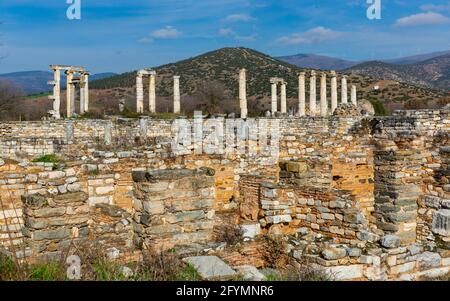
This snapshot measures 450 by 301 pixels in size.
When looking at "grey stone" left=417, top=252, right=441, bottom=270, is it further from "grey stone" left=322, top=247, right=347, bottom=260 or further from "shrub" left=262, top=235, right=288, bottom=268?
"shrub" left=262, top=235, right=288, bottom=268

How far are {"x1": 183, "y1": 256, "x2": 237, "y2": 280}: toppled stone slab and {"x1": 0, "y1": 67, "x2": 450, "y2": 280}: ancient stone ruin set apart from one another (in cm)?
4

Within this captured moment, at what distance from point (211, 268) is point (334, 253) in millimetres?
1684

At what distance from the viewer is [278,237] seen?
7.15m

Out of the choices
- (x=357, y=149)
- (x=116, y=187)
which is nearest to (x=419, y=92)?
(x=357, y=149)

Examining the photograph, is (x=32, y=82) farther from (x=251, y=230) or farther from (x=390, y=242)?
(x=390, y=242)

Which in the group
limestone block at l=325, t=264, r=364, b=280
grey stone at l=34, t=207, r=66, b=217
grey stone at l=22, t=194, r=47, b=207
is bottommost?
limestone block at l=325, t=264, r=364, b=280

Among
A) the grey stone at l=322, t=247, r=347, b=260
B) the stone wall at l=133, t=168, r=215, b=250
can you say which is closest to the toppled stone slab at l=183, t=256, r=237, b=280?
the stone wall at l=133, t=168, r=215, b=250

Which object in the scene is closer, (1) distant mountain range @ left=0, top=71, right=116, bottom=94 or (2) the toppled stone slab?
(2) the toppled stone slab

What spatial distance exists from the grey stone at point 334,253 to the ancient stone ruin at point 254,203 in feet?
0.05

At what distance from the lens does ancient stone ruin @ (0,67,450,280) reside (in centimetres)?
658

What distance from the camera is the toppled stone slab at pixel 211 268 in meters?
5.39

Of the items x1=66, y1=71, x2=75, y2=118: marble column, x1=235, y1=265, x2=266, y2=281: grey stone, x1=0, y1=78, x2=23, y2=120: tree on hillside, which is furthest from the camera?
x1=0, y1=78, x2=23, y2=120: tree on hillside

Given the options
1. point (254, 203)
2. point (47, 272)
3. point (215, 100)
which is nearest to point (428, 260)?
point (254, 203)
